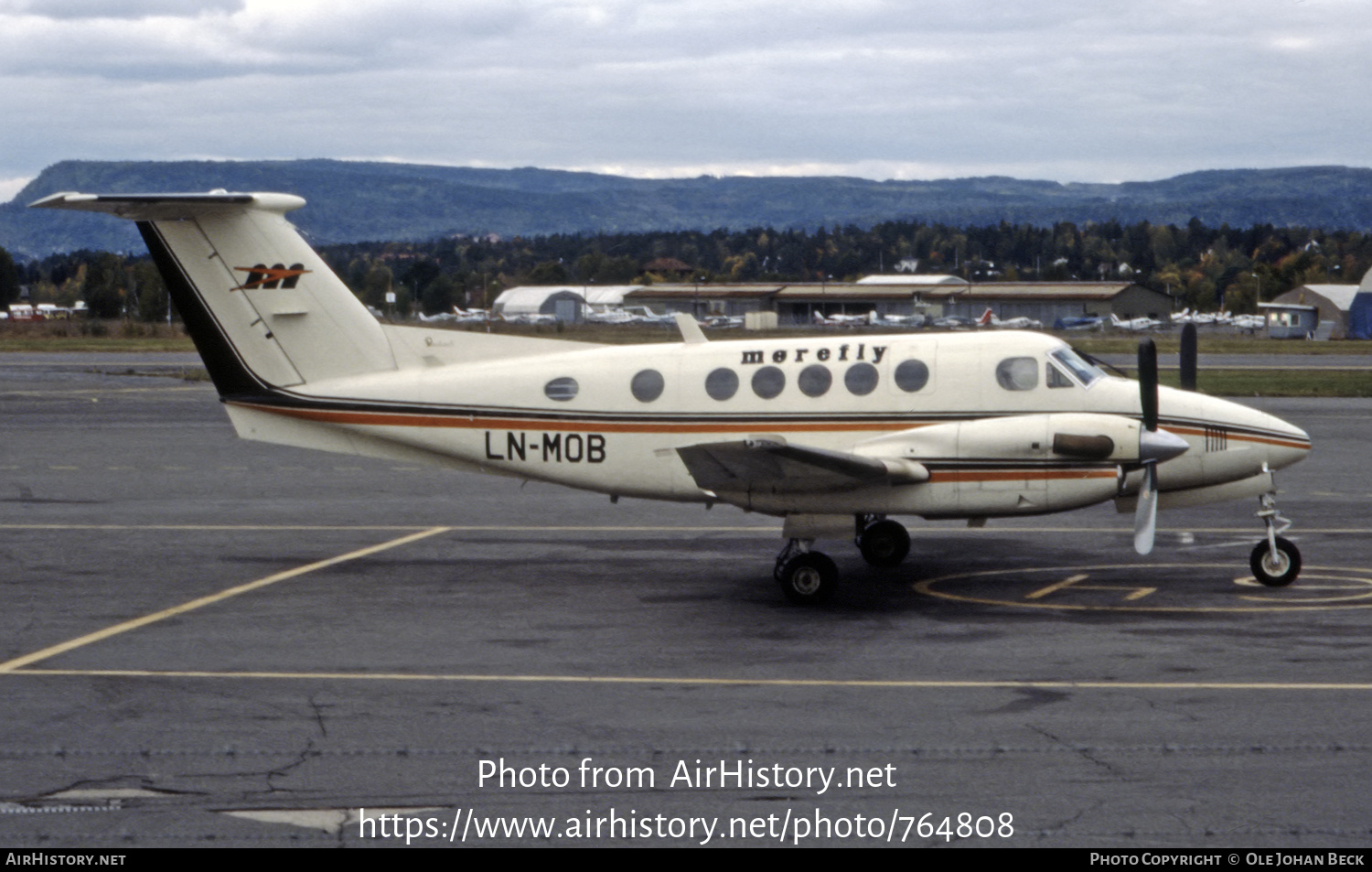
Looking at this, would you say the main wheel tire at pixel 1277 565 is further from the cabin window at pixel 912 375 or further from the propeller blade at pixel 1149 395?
the cabin window at pixel 912 375

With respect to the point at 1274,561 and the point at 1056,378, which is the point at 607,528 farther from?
the point at 1274,561

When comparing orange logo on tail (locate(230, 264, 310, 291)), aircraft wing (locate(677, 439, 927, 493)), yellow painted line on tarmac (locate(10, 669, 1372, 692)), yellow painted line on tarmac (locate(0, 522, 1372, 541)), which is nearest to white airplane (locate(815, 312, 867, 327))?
yellow painted line on tarmac (locate(0, 522, 1372, 541))

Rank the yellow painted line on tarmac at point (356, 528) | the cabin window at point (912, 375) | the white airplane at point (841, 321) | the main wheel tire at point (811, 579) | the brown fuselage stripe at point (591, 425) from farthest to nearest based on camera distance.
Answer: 1. the white airplane at point (841, 321)
2. the yellow painted line on tarmac at point (356, 528)
3. the cabin window at point (912, 375)
4. the brown fuselage stripe at point (591, 425)
5. the main wheel tire at point (811, 579)

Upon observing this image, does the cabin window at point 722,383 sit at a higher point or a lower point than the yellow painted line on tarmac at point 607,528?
higher

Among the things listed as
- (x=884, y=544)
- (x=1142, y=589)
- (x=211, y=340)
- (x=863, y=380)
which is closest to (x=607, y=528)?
(x=884, y=544)

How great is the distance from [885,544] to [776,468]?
10.4 ft

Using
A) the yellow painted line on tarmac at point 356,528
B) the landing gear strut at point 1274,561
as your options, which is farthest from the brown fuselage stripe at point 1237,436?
the yellow painted line on tarmac at point 356,528

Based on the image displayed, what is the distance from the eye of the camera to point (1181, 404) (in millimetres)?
15742

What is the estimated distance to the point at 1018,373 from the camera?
15875mm

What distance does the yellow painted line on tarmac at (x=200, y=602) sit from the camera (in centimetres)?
1293

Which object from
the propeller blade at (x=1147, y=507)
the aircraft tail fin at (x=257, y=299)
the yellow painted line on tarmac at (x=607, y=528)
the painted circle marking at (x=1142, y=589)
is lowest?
the yellow painted line on tarmac at (x=607, y=528)

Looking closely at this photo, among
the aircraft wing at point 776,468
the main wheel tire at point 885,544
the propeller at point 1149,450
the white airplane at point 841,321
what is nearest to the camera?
the aircraft wing at point 776,468

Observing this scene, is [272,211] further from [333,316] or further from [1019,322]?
[1019,322]

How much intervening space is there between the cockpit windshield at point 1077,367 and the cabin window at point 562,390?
5659 millimetres
